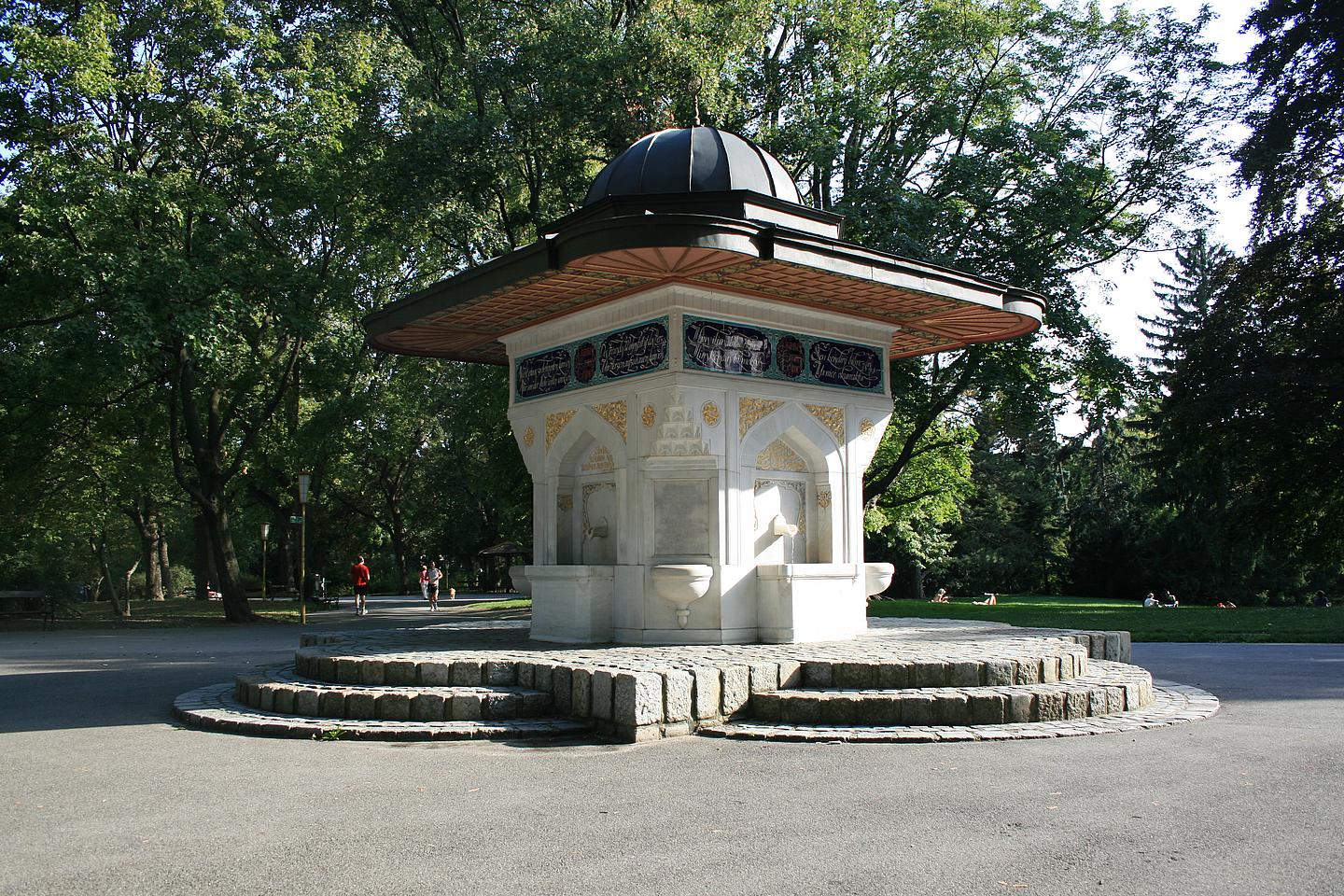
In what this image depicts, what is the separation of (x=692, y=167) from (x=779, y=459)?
353 centimetres

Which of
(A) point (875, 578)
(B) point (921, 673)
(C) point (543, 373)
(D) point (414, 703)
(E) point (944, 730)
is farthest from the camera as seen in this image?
(C) point (543, 373)

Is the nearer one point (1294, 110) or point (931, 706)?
point (931, 706)

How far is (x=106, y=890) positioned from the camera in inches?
176

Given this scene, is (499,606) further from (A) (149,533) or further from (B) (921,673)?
(B) (921,673)

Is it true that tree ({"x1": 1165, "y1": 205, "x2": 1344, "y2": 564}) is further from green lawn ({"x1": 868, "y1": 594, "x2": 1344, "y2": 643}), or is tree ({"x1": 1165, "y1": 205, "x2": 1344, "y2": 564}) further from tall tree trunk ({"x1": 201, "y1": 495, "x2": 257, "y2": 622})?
tall tree trunk ({"x1": 201, "y1": 495, "x2": 257, "y2": 622})

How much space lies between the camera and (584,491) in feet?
41.9

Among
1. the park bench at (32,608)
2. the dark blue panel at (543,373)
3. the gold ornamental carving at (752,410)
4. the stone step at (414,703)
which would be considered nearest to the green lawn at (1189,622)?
the gold ornamental carving at (752,410)

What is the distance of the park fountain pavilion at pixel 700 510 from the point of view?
27.8 feet

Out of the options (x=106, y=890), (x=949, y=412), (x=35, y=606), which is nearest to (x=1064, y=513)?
(x=949, y=412)

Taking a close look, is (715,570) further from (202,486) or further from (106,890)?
(202,486)

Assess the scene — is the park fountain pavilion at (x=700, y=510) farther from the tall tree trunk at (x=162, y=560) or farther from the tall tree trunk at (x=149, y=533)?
the tall tree trunk at (x=162, y=560)

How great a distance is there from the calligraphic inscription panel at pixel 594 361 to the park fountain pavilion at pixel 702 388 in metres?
0.03

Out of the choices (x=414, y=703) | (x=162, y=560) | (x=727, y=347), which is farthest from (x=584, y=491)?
(x=162, y=560)

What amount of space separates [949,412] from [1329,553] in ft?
31.3
